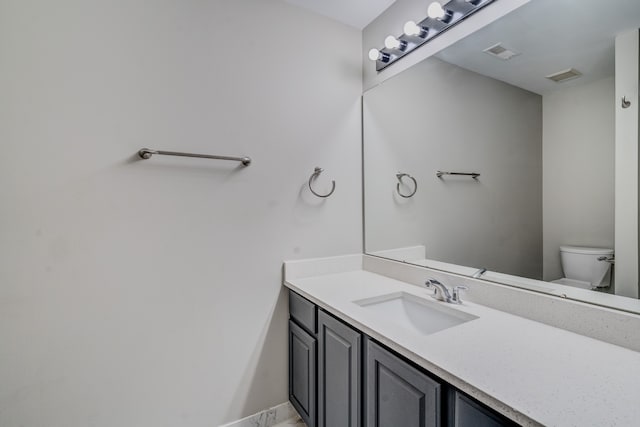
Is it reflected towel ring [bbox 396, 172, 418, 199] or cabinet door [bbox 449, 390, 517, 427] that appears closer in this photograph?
cabinet door [bbox 449, 390, 517, 427]

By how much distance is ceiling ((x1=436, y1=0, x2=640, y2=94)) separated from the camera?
0.94 metres

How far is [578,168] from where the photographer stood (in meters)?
1.03

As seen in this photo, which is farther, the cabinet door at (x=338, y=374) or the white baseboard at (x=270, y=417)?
the white baseboard at (x=270, y=417)

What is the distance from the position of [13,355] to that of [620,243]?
2.19m

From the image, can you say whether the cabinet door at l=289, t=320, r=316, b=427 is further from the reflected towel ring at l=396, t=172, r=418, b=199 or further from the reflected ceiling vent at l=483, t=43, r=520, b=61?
the reflected ceiling vent at l=483, t=43, r=520, b=61

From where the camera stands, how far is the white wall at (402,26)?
1.29 m

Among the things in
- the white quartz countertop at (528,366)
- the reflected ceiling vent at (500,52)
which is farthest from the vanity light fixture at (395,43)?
the white quartz countertop at (528,366)

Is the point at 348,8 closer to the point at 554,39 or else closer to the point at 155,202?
the point at 554,39

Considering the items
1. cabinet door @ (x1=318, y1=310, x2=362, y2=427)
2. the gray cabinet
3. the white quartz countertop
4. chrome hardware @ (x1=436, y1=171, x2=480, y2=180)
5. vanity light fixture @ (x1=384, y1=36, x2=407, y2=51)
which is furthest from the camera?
vanity light fixture @ (x1=384, y1=36, x2=407, y2=51)

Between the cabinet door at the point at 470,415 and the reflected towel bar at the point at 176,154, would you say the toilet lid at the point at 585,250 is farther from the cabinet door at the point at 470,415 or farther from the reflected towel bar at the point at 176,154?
the reflected towel bar at the point at 176,154

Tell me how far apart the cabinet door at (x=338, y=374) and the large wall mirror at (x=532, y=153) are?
0.64 m

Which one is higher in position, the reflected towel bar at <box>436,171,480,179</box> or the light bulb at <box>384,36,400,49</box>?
the light bulb at <box>384,36,400,49</box>

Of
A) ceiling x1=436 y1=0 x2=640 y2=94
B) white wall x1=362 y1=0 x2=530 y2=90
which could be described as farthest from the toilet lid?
white wall x1=362 y1=0 x2=530 y2=90

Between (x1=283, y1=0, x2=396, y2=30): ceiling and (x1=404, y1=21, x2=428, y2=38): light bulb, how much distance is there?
30 centimetres
